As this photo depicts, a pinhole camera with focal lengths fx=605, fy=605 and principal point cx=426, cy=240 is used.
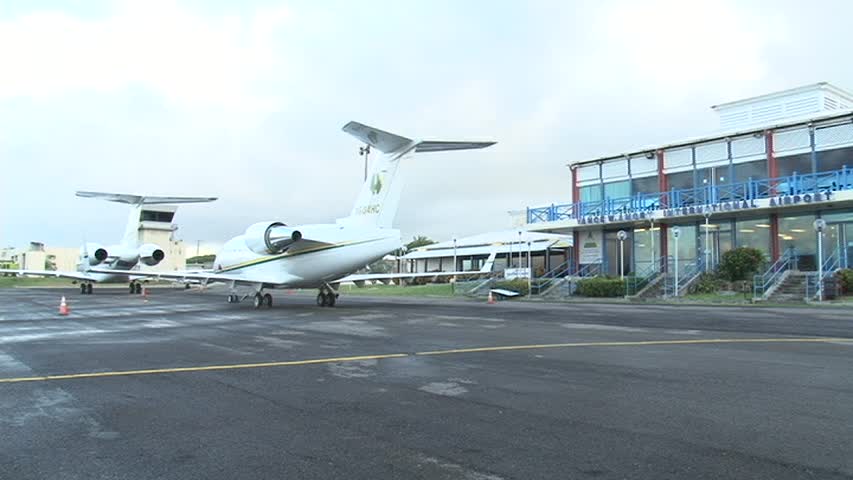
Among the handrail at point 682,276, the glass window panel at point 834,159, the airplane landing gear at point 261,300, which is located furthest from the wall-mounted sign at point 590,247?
the airplane landing gear at point 261,300

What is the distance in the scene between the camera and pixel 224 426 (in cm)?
599

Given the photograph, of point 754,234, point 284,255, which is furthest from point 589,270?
point 284,255

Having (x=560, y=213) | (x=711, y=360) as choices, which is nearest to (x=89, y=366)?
(x=711, y=360)

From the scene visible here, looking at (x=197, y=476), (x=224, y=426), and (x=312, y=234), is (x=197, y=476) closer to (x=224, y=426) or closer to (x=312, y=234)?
(x=224, y=426)

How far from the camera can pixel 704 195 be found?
1400 inches

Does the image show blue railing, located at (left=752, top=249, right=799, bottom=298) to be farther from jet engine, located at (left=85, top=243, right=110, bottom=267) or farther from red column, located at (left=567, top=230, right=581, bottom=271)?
jet engine, located at (left=85, top=243, right=110, bottom=267)

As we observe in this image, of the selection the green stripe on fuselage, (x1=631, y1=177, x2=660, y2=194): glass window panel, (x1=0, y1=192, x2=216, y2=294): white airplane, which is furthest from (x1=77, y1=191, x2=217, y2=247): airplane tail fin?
(x1=631, y1=177, x2=660, y2=194): glass window panel

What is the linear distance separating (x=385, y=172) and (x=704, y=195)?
21834 millimetres

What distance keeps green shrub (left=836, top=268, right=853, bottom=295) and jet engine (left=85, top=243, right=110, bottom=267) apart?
4504cm

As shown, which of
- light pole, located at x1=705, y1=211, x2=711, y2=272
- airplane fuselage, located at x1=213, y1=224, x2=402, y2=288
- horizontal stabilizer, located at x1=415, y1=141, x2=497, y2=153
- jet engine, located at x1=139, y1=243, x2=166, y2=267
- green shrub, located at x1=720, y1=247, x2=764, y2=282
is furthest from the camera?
jet engine, located at x1=139, y1=243, x2=166, y2=267

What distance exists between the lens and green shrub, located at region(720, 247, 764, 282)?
30703mm

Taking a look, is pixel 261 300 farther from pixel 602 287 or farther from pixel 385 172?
pixel 602 287

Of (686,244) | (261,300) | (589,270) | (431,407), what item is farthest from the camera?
(589,270)

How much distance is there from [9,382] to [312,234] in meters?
15.9
